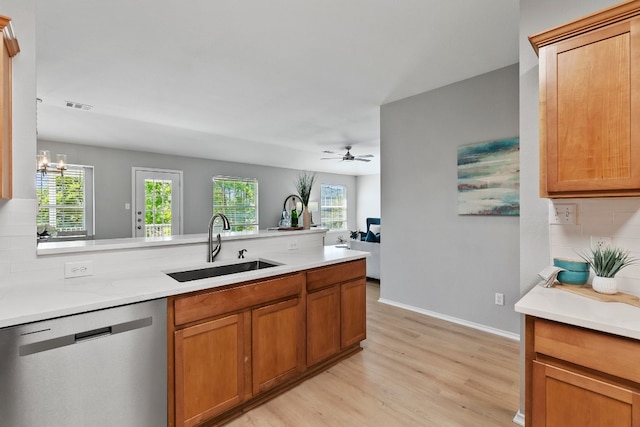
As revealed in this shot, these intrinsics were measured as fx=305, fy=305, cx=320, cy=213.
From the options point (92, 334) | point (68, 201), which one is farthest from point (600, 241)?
point (68, 201)

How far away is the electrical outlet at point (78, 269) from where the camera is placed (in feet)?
5.63

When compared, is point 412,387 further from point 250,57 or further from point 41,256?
Answer: point 250,57

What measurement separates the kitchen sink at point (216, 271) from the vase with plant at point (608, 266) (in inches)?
73.9

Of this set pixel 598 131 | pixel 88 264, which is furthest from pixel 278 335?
pixel 598 131

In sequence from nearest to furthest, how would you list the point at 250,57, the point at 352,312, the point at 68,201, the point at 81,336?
the point at 81,336, the point at 352,312, the point at 250,57, the point at 68,201

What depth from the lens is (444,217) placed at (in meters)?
3.47

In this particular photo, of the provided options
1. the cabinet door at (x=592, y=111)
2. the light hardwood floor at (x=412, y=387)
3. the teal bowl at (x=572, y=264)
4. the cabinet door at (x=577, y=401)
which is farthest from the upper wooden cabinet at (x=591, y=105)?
the light hardwood floor at (x=412, y=387)

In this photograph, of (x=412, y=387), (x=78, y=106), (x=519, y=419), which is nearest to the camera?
(x=519, y=419)

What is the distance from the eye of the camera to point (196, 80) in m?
3.28

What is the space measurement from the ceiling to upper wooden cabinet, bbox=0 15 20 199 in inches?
32.8

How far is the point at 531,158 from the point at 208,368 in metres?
2.22

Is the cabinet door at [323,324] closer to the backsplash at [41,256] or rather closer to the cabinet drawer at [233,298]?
the cabinet drawer at [233,298]

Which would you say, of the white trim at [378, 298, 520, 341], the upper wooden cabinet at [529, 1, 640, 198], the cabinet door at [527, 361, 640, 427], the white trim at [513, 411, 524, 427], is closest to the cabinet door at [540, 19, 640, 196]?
the upper wooden cabinet at [529, 1, 640, 198]

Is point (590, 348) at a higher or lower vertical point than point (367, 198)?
lower
